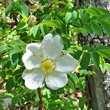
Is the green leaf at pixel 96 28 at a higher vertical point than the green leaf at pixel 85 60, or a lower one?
higher

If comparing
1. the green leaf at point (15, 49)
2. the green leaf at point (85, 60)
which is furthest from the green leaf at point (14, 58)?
the green leaf at point (85, 60)

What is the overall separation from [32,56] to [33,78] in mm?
130

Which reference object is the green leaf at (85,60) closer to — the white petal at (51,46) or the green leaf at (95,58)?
the green leaf at (95,58)

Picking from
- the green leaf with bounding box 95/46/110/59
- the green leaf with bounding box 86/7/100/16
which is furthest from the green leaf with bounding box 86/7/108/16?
the green leaf with bounding box 95/46/110/59

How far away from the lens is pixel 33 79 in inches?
47.3

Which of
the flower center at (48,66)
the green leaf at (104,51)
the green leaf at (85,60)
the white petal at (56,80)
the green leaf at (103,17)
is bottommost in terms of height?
the white petal at (56,80)

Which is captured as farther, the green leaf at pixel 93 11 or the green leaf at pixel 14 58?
the green leaf at pixel 93 11

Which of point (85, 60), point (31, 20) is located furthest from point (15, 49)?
point (85, 60)

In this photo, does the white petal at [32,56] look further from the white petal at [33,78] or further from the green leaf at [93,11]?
the green leaf at [93,11]

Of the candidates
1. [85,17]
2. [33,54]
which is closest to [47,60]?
[33,54]

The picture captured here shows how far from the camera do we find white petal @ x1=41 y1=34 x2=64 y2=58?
46.1 inches

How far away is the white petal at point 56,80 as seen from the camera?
1205mm

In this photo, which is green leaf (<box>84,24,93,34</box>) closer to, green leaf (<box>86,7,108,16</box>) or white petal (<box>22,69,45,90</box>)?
green leaf (<box>86,7,108,16</box>)

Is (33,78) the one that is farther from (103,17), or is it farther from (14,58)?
(103,17)
